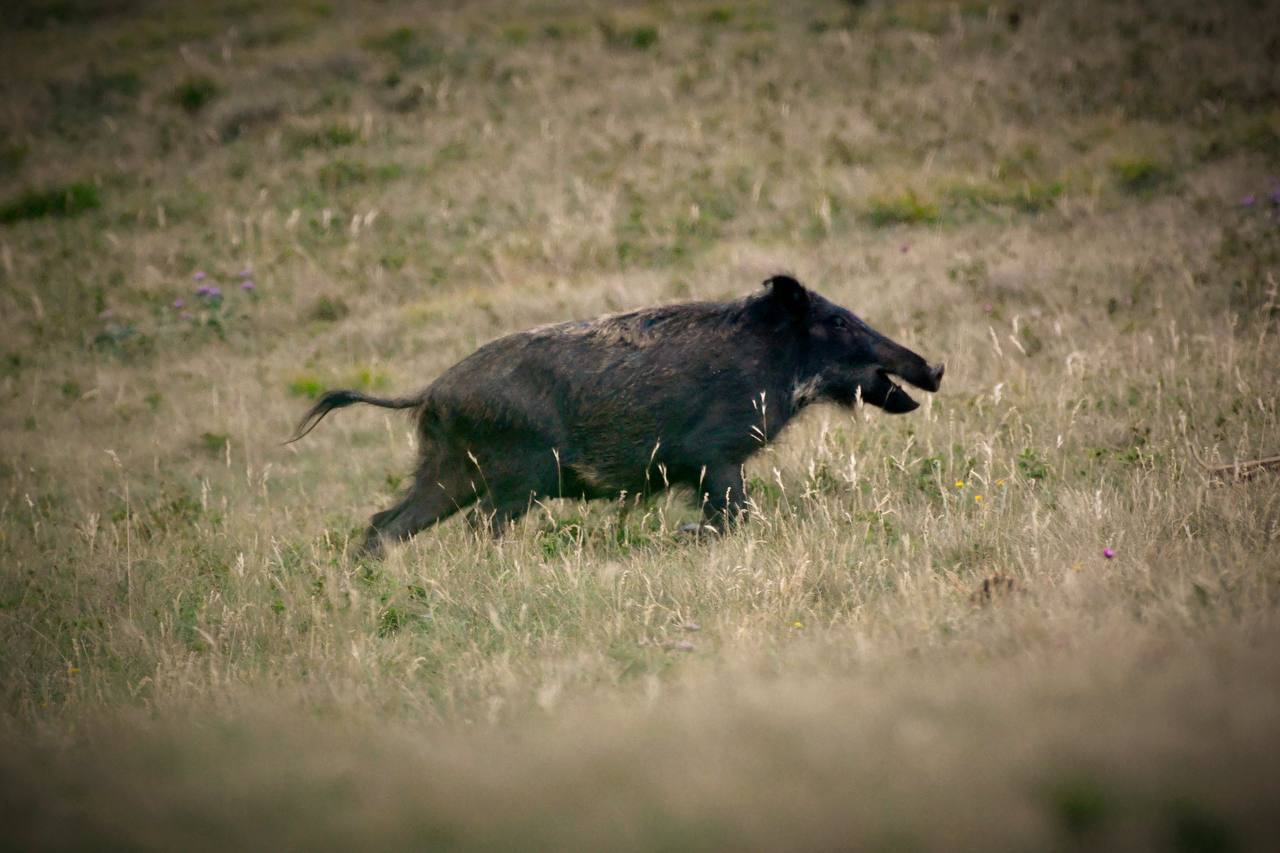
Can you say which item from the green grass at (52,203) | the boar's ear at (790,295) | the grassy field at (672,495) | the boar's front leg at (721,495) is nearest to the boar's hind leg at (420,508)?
the grassy field at (672,495)

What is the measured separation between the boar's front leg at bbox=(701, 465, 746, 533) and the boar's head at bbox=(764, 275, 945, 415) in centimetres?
89

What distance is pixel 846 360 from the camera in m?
7.14

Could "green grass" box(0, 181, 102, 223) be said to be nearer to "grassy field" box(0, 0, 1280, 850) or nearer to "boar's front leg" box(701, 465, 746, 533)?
"grassy field" box(0, 0, 1280, 850)

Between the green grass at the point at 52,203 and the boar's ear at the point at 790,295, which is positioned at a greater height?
the boar's ear at the point at 790,295

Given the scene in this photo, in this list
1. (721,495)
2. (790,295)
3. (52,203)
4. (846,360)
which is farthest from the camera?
(52,203)

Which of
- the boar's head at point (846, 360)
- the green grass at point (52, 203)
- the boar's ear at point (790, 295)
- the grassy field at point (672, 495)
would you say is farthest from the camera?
the green grass at point (52, 203)

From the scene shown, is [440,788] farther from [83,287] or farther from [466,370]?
[83,287]

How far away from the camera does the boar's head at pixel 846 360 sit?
7.06m

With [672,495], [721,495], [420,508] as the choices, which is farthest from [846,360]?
[420,508]

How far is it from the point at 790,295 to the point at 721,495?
140 cm

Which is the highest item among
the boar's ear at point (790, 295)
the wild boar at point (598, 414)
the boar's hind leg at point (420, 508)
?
the boar's ear at point (790, 295)

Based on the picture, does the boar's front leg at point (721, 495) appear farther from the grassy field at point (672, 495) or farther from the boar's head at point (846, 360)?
the boar's head at point (846, 360)

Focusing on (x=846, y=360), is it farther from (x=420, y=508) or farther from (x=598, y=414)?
(x=420, y=508)

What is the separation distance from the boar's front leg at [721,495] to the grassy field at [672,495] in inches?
11.1
